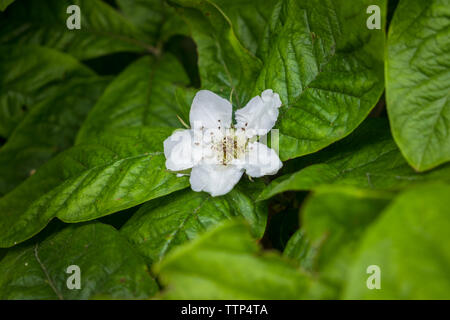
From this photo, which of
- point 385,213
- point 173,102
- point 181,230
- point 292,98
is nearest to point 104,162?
point 181,230

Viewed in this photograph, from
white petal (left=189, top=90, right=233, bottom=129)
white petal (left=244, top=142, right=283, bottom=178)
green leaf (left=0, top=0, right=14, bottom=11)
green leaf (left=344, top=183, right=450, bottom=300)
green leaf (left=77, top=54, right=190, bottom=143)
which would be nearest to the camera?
green leaf (left=344, top=183, right=450, bottom=300)

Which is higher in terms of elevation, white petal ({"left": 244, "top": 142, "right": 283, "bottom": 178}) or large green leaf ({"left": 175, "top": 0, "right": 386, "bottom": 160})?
large green leaf ({"left": 175, "top": 0, "right": 386, "bottom": 160})

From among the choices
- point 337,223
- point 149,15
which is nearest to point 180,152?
point 337,223

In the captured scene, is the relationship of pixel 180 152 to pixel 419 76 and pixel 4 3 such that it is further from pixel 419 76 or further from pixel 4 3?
pixel 4 3

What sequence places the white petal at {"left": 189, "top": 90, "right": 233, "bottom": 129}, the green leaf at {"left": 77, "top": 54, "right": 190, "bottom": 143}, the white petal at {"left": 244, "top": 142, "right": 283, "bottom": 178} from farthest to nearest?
the green leaf at {"left": 77, "top": 54, "right": 190, "bottom": 143} → the white petal at {"left": 189, "top": 90, "right": 233, "bottom": 129} → the white petal at {"left": 244, "top": 142, "right": 283, "bottom": 178}

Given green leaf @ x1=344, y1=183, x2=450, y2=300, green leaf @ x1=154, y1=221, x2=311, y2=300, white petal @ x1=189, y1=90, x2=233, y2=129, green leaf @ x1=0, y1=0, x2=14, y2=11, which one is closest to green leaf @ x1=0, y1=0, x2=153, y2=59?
green leaf @ x1=0, y1=0, x2=14, y2=11

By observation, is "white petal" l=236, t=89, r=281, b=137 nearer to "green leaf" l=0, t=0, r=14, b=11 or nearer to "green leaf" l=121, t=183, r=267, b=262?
"green leaf" l=121, t=183, r=267, b=262
